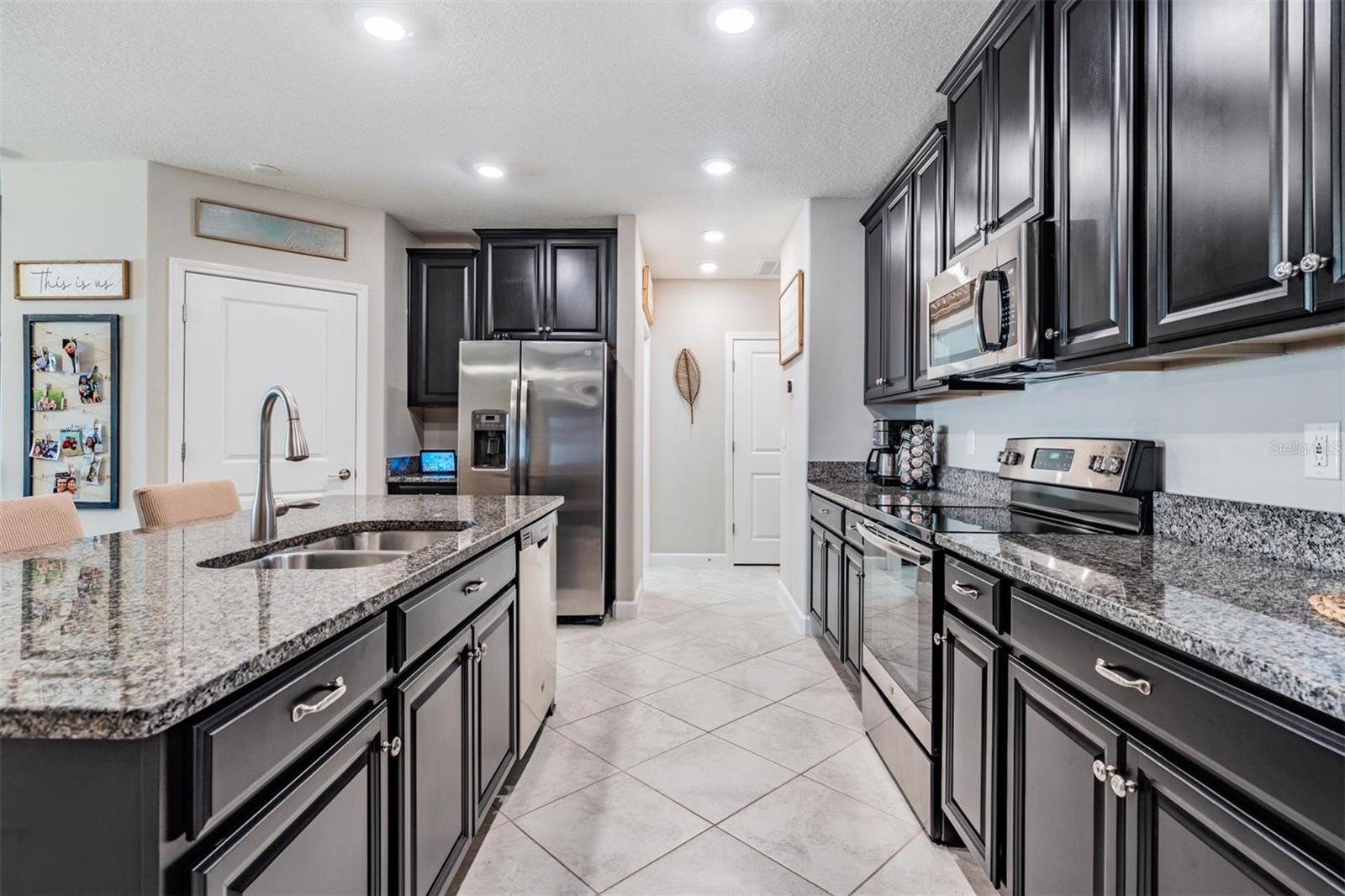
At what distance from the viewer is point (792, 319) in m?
4.09

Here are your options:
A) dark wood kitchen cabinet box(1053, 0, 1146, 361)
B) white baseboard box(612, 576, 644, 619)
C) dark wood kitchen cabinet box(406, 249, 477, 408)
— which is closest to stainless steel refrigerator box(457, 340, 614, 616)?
white baseboard box(612, 576, 644, 619)

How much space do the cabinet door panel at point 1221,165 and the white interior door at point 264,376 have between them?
3737mm

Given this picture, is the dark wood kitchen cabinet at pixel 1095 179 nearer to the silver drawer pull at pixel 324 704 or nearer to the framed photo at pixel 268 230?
the silver drawer pull at pixel 324 704

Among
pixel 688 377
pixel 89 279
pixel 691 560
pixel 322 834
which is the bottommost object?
pixel 691 560

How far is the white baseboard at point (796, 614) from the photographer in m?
3.70

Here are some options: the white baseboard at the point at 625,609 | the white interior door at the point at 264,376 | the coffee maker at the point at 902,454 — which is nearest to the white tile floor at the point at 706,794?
the white baseboard at the point at 625,609

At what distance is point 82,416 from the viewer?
3.32 m

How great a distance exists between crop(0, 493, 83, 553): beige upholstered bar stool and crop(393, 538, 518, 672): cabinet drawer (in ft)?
3.42

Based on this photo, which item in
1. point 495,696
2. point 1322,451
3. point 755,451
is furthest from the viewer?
point 755,451

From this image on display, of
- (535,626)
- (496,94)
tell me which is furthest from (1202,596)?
(496,94)

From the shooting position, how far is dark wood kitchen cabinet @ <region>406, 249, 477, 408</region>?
4.35m

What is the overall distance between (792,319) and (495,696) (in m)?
3.05

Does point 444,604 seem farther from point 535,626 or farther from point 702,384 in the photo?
point 702,384

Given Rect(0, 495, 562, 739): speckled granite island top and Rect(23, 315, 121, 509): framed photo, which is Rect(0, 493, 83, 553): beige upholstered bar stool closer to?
Rect(0, 495, 562, 739): speckled granite island top
